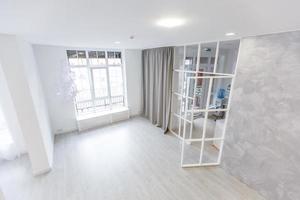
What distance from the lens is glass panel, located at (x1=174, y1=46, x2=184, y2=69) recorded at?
12.5 ft

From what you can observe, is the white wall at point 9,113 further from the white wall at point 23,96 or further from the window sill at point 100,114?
the window sill at point 100,114

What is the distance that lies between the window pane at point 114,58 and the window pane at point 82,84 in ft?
2.86

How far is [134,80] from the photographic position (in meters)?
5.23

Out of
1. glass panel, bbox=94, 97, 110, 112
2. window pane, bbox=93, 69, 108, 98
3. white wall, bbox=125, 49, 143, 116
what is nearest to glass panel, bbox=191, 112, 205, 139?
white wall, bbox=125, 49, 143, 116

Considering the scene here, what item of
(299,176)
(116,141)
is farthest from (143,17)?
(116,141)

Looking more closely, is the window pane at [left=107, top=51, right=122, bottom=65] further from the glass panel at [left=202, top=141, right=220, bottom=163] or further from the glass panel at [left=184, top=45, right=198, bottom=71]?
the glass panel at [left=202, top=141, right=220, bottom=163]

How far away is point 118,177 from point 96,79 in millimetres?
3175

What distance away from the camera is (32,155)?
104 inches

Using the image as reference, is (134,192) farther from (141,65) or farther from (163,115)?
(141,65)

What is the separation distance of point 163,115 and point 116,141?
1.58 meters

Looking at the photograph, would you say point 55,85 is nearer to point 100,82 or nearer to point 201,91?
point 100,82

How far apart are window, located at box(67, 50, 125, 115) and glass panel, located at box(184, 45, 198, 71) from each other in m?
2.40

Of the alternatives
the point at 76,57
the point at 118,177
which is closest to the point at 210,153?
the point at 118,177

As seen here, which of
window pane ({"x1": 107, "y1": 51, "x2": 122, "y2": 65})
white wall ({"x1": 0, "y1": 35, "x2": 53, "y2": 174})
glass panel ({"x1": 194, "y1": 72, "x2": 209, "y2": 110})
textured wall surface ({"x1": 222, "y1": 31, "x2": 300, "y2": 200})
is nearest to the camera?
textured wall surface ({"x1": 222, "y1": 31, "x2": 300, "y2": 200})
